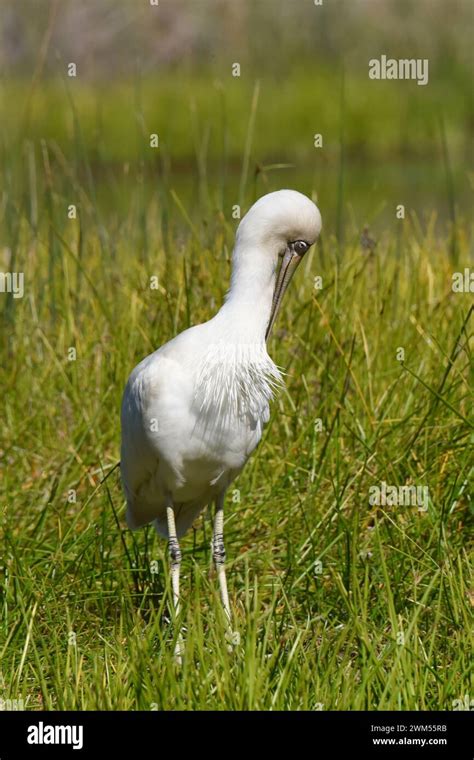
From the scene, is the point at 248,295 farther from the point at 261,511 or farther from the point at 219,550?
the point at 261,511

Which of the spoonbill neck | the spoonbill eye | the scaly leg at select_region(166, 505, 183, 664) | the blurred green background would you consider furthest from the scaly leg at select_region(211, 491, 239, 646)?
the blurred green background

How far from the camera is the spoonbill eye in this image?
11.0ft

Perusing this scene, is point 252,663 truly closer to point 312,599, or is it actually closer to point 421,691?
point 421,691

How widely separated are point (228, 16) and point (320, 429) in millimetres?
17429

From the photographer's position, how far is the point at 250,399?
339 centimetres

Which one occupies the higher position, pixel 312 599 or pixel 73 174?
pixel 73 174

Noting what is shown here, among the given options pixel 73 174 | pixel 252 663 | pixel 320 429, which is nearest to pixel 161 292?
pixel 73 174

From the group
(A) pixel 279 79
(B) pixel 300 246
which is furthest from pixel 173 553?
(A) pixel 279 79

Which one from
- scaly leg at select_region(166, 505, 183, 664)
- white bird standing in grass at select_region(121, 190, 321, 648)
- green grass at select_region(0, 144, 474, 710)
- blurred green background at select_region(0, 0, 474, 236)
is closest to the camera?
green grass at select_region(0, 144, 474, 710)

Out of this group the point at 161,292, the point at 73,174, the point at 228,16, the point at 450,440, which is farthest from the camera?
the point at 228,16

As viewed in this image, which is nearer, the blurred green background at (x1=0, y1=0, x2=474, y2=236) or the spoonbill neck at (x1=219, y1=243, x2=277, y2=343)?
the spoonbill neck at (x1=219, y1=243, x2=277, y2=343)

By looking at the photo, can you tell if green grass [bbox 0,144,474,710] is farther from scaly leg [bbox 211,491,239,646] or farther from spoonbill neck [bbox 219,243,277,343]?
spoonbill neck [bbox 219,243,277,343]

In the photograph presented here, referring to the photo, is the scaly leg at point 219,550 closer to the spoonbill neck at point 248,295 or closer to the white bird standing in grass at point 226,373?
the white bird standing in grass at point 226,373

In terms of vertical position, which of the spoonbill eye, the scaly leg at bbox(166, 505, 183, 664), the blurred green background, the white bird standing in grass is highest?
the blurred green background
